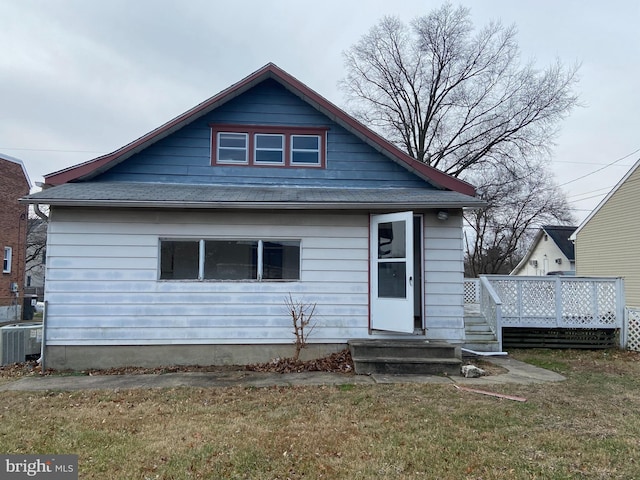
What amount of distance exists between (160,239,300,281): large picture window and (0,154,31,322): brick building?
17.5m

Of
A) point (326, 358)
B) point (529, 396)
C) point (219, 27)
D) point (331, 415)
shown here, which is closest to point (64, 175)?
point (326, 358)

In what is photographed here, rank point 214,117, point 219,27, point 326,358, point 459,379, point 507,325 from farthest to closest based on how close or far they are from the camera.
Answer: point 219,27, point 507,325, point 214,117, point 326,358, point 459,379

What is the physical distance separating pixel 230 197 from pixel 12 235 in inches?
761

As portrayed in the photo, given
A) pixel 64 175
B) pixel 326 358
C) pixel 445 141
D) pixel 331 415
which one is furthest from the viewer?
pixel 445 141

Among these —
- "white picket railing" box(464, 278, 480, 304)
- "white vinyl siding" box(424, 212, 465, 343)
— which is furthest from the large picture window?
"white picket railing" box(464, 278, 480, 304)

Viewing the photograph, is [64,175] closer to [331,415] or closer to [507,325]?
[331,415]

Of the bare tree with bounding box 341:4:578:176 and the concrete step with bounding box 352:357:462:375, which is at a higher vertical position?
the bare tree with bounding box 341:4:578:176

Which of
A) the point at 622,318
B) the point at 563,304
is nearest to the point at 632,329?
the point at 622,318

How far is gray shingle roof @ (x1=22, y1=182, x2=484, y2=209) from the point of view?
677 cm

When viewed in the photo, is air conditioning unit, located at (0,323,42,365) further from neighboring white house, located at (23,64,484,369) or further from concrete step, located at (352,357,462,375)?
concrete step, located at (352,357,462,375)

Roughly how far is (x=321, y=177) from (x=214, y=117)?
2.51 meters

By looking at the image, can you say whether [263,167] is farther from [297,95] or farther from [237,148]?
[297,95]

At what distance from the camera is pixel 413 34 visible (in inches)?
1068

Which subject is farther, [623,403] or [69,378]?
[69,378]
